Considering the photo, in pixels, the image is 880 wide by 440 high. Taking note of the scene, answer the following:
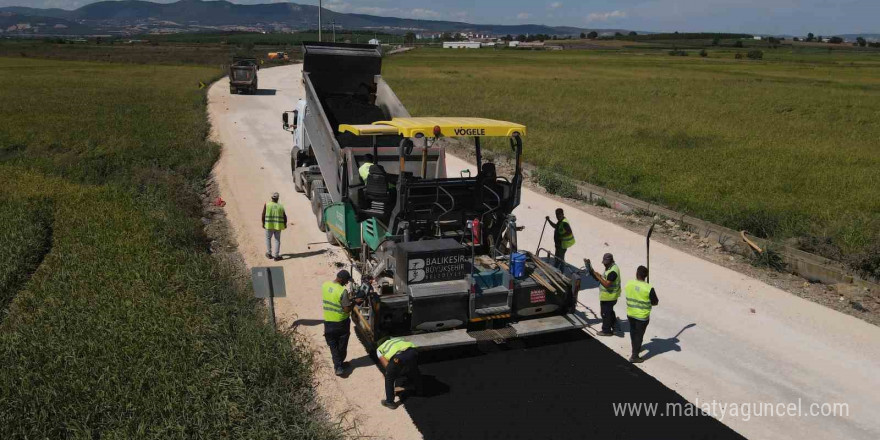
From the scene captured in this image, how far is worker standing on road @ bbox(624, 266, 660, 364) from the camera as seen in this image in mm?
8094

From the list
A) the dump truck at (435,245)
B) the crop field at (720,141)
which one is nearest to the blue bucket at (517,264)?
the dump truck at (435,245)

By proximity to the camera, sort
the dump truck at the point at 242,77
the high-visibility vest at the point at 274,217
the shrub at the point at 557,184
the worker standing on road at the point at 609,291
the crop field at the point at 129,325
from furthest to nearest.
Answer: the dump truck at the point at 242,77 → the shrub at the point at 557,184 → the high-visibility vest at the point at 274,217 → the worker standing on road at the point at 609,291 → the crop field at the point at 129,325

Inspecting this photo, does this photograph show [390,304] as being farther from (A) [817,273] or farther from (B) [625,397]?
(A) [817,273]

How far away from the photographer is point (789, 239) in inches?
507

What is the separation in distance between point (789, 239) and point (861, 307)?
2928 mm

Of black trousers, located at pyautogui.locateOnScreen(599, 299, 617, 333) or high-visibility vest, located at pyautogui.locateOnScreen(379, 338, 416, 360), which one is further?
black trousers, located at pyautogui.locateOnScreen(599, 299, 617, 333)

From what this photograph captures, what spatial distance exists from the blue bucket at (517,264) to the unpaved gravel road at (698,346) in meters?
1.09

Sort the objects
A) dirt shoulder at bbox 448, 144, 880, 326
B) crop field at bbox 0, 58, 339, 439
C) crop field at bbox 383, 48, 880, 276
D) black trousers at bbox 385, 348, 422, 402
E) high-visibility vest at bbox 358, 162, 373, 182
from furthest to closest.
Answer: crop field at bbox 383, 48, 880, 276
high-visibility vest at bbox 358, 162, 373, 182
dirt shoulder at bbox 448, 144, 880, 326
black trousers at bbox 385, 348, 422, 402
crop field at bbox 0, 58, 339, 439

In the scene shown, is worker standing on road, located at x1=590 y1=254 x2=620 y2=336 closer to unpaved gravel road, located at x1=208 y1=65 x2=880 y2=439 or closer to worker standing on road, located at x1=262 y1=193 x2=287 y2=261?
unpaved gravel road, located at x1=208 y1=65 x2=880 y2=439

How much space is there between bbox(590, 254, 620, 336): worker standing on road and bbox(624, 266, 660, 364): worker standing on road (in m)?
0.50

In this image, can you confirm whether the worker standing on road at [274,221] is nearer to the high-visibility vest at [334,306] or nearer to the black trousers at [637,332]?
the high-visibility vest at [334,306]

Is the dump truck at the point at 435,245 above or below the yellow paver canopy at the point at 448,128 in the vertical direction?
below

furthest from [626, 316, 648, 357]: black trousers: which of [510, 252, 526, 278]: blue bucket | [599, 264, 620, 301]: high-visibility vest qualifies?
[510, 252, 526, 278]: blue bucket

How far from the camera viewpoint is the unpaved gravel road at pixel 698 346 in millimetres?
7145
